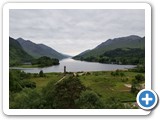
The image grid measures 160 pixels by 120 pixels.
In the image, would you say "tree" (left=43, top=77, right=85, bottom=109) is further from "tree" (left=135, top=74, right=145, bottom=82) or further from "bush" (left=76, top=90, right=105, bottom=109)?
"tree" (left=135, top=74, right=145, bottom=82)

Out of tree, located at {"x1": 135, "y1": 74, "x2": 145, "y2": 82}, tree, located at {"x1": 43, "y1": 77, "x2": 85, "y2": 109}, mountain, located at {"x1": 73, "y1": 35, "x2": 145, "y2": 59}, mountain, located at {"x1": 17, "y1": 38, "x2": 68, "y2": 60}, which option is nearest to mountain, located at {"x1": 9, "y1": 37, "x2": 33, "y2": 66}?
mountain, located at {"x1": 17, "y1": 38, "x2": 68, "y2": 60}

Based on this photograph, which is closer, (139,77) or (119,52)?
(139,77)

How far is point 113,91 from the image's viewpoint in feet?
11.9

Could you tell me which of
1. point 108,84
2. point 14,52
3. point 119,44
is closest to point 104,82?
point 108,84

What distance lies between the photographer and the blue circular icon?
137 inches

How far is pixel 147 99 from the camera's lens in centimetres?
351

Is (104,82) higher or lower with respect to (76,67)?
lower

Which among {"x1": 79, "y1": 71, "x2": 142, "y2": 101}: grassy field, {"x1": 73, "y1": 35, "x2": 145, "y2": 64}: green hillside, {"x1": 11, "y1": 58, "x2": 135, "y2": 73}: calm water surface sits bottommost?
{"x1": 79, "y1": 71, "x2": 142, "y2": 101}: grassy field

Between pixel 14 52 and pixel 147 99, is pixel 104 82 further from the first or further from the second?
pixel 14 52
